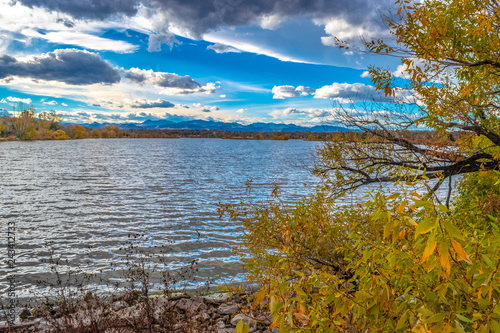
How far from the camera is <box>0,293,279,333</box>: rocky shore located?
22.1ft

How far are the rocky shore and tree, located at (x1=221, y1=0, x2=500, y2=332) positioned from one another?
153cm

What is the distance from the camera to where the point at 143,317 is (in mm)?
7191

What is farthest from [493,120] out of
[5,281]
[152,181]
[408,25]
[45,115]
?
[45,115]

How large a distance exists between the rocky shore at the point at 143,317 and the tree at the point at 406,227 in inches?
60.1

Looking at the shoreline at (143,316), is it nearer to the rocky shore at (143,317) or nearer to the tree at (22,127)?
the rocky shore at (143,317)

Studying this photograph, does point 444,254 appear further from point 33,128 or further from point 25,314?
point 33,128

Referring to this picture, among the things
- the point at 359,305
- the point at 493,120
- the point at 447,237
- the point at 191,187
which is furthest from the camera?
the point at 191,187

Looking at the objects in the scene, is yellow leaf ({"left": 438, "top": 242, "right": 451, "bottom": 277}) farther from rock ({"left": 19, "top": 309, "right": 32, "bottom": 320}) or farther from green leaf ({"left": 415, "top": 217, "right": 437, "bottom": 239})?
rock ({"left": 19, "top": 309, "right": 32, "bottom": 320})

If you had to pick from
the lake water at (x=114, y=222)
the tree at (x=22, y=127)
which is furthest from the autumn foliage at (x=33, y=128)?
the lake water at (x=114, y=222)

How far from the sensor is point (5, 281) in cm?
1105

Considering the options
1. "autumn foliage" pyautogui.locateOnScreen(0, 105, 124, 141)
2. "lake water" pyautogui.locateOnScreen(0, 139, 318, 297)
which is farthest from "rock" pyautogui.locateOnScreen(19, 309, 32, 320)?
"autumn foliage" pyautogui.locateOnScreen(0, 105, 124, 141)

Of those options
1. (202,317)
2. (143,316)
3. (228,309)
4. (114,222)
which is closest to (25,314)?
(143,316)

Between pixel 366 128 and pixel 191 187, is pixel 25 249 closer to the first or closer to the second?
pixel 366 128

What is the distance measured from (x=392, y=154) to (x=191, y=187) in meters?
24.3
